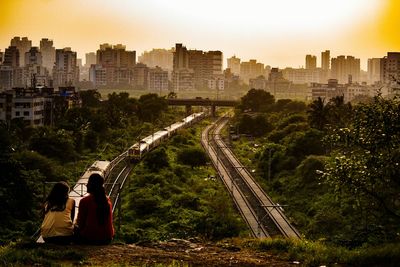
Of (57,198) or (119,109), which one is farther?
(119,109)

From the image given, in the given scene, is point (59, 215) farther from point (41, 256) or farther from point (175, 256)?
point (175, 256)

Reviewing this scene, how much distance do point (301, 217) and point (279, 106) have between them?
55.6m

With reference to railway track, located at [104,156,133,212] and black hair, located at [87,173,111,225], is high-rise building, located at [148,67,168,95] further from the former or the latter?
black hair, located at [87,173,111,225]

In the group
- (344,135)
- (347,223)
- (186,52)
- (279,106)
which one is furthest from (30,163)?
(186,52)

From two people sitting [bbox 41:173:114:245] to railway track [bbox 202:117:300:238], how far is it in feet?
41.0

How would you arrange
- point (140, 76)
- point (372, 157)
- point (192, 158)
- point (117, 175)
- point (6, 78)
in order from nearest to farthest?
point (372, 157), point (117, 175), point (192, 158), point (6, 78), point (140, 76)

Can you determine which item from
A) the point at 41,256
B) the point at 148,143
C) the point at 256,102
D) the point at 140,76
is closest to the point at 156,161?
the point at 148,143

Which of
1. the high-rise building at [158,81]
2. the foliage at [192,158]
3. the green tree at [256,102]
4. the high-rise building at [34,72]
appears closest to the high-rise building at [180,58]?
the high-rise building at [158,81]

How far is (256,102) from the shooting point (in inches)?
3260

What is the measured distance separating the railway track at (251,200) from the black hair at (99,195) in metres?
12.7

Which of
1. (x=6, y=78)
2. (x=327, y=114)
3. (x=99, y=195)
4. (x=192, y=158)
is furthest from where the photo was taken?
(x=6, y=78)

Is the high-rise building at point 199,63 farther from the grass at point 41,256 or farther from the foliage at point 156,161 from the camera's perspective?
the grass at point 41,256

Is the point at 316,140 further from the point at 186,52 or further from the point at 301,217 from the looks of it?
the point at 186,52

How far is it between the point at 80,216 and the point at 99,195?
52 centimetres
